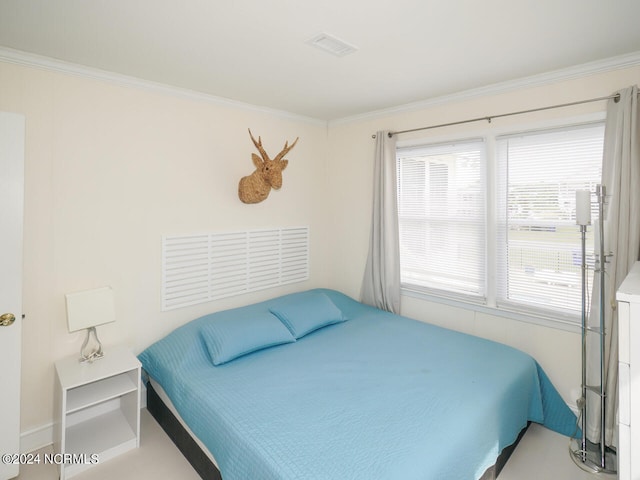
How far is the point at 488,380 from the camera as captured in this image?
2131mm

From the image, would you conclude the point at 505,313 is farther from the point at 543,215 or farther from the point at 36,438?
the point at 36,438

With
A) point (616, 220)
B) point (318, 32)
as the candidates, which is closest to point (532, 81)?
point (616, 220)

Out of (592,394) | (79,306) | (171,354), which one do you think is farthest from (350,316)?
(79,306)

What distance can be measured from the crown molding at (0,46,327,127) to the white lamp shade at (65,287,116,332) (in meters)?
1.45

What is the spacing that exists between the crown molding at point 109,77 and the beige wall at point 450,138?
1000 mm

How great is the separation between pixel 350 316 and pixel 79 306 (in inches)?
84.2

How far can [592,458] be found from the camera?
84.7 inches

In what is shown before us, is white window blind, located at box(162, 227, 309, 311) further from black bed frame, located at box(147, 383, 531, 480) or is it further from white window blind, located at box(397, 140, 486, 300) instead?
white window blind, located at box(397, 140, 486, 300)

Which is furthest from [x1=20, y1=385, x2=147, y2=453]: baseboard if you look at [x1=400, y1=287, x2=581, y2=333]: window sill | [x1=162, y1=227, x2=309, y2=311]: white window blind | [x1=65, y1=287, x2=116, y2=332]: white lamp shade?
[x1=400, y1=287, x2=581, y2=333]: window sill

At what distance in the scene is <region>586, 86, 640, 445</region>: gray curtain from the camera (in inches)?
83.1

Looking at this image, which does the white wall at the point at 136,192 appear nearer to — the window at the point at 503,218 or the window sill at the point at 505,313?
the window sill at the point at 505,313

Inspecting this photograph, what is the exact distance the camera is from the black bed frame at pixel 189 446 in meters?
1.89

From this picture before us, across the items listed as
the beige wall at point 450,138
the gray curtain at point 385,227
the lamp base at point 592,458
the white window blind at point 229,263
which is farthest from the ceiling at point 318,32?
the lamp base at point 592,458

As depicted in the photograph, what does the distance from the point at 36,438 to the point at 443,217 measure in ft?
11.2
